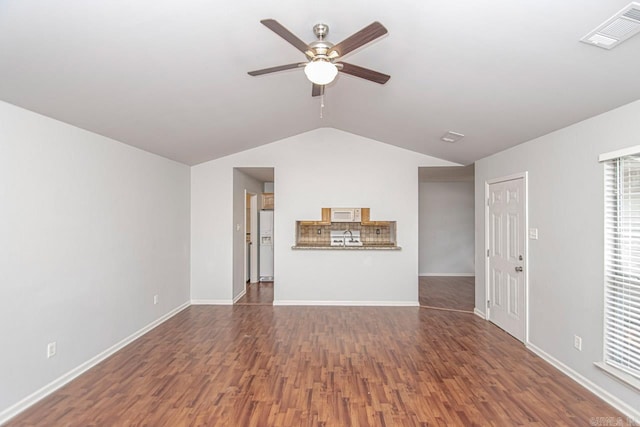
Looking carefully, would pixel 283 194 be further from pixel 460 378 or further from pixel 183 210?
pixel 460 378

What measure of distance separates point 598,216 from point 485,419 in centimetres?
193

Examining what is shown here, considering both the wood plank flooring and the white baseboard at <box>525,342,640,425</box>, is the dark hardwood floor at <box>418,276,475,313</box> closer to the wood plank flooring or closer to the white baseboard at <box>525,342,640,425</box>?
the wood plank flooring

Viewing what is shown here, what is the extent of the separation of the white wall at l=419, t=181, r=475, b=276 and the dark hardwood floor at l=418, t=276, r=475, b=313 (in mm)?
349

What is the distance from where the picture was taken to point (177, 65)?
2670mm

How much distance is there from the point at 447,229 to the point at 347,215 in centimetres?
382

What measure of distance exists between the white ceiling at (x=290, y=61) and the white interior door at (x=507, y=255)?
34.6 inches

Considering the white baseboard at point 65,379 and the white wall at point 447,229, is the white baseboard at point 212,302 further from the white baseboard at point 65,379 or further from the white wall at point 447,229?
the white wall at point 447,229

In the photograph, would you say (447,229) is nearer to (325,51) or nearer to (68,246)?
(325,51)

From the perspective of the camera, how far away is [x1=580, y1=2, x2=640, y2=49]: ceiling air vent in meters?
1.75

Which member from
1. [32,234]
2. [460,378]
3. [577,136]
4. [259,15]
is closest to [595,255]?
[577,136]

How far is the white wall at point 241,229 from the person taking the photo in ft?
20.1

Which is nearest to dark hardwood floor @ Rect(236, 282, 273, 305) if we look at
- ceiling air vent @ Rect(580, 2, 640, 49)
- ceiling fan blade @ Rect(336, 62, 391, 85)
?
ceiling fan blade @ Rect(336, 62, 391, 85)

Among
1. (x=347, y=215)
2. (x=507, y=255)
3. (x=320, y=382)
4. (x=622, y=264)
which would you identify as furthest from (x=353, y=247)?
(x=622, y=264)

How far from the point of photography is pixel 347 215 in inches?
238
